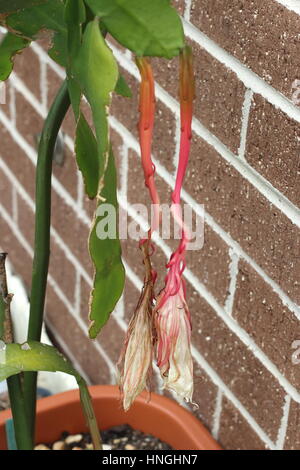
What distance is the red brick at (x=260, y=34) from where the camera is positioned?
864 millimetres

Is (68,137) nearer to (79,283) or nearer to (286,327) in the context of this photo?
(79,283)

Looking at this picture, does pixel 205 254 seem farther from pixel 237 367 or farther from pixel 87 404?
pixel 87 404

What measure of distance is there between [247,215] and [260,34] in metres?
0.23

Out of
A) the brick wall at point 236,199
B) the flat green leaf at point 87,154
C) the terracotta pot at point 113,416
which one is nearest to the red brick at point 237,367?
the brick wall at point 236,199

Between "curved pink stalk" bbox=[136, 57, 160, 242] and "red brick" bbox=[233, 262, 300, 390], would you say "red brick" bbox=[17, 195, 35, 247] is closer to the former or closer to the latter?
"red brick" bbox=[233, 262, 300, 390]

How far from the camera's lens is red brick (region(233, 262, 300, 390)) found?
1.01m

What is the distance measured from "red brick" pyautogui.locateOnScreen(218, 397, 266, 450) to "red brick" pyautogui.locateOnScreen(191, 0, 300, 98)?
0.51 meters

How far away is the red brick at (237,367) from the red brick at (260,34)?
15.1 inches

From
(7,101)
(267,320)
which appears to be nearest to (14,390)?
(267,320)

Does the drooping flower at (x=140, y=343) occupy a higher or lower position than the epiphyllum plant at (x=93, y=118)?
lower

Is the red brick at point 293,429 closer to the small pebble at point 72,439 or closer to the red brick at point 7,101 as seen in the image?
the small pebble at point 72,439

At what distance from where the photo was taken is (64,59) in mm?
827
